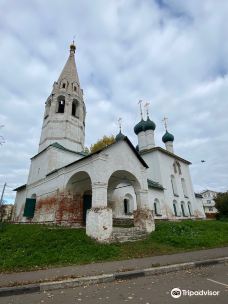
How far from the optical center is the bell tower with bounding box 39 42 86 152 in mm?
20406

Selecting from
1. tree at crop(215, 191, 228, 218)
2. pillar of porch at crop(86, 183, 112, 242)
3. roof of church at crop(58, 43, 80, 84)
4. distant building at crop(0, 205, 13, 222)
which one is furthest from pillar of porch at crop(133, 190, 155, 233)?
tree at crop(215, 191, 228, 218)

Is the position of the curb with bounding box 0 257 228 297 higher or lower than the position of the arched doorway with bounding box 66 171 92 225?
lower

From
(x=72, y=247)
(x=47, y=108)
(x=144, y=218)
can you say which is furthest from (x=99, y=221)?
(x=47, y=108)

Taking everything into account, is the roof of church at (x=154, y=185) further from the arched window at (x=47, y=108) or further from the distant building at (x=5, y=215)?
the distant building at (x=5, y=215)

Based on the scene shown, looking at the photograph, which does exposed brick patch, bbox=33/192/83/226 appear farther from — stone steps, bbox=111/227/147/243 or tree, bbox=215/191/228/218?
tree, bbox=215/191/228/218

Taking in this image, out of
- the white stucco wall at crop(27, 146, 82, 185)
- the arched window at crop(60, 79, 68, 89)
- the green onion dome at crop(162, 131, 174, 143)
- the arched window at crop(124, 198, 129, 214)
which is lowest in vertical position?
the arched window at crop(124, 198, 129, 214)

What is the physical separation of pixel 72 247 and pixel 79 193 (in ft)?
20.5

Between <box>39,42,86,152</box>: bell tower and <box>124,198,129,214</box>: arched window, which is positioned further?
<box>39,42,86,152</box>: bell tower

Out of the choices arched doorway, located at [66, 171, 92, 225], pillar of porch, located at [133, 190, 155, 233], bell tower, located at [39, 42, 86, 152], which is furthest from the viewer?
bell tower, located at [39, 42, 86, 152]

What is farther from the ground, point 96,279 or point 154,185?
point 154,185

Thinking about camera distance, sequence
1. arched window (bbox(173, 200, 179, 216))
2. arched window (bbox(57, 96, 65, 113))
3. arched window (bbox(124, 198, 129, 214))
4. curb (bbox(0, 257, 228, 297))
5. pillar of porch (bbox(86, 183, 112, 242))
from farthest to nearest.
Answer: arched window (bbox(173, 200, 179, 216)) < arched window (bbox(57, 96, 65, 113)) < arched window (bbox(124, 198, 129, 214)) < pillar of porch (bbox(86, 183, 112, 242)) < curb (bbox(0, 257, 228, 297))

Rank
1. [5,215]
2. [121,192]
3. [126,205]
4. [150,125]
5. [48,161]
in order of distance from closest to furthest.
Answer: [48,161], [121,192], [126,205], [150,125], [5,215]

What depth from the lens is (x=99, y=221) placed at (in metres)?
10.9

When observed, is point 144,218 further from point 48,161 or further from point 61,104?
point 61,104
